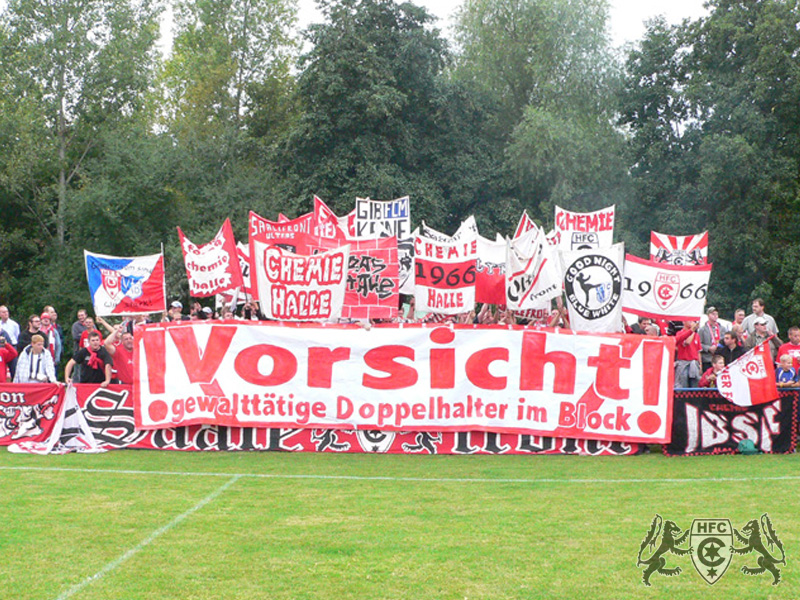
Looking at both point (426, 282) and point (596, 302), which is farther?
point (426, 282)

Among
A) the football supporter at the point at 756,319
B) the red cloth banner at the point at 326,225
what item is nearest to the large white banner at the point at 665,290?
the football supporter at the point at 756,319

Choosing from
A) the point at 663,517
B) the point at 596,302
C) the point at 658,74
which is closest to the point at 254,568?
the point at 663,517

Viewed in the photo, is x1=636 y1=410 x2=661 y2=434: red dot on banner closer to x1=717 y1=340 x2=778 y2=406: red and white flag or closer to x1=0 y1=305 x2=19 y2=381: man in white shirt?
x1=717 y1=340 x2=778 y2=406: red and white flag

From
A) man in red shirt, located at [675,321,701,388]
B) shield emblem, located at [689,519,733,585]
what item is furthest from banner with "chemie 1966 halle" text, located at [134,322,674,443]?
shield emblem, located at [689,519,733,585]

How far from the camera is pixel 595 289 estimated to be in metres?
16.2

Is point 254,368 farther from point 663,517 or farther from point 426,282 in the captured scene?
point 663,517

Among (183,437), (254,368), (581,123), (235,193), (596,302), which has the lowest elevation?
(183,437)

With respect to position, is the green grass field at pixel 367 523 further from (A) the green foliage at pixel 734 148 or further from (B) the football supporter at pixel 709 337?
(A) the green foliage at pixel 734 148

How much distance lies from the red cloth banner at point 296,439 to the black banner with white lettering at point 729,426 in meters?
0.77

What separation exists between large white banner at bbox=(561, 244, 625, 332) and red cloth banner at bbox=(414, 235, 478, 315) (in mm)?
1775

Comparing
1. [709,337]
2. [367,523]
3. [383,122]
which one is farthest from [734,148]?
[367,523]

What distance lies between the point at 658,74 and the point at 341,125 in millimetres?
13990

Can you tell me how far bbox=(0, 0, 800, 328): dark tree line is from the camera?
137 feet

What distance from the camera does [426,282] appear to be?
17.3 meters
